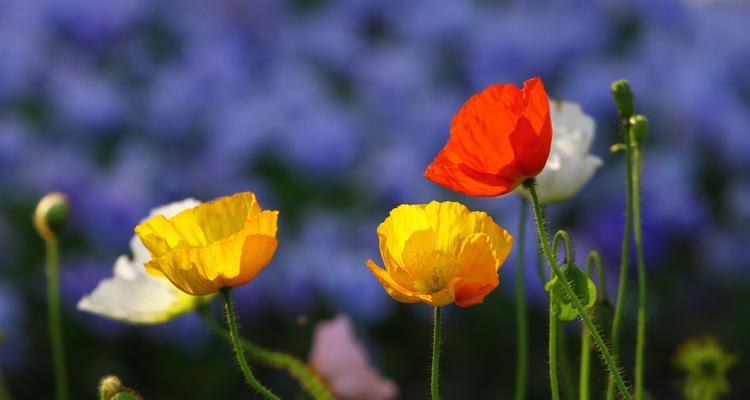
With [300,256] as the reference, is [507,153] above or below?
below

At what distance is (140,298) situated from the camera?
2.13 ft

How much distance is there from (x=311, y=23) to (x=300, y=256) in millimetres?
1065

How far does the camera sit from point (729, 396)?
197cm

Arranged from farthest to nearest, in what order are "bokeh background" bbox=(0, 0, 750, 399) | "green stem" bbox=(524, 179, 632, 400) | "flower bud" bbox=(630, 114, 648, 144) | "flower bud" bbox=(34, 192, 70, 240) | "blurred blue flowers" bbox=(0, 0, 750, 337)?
"blurred blue flowers" bbox=(0, 0, 750, 337)
"bokeh background" bbox=(0, 0, 750, 399)
"flower bud" bbox=(34, 192, 70, 240)
"flower bud" bbox=(630, 114, 648, 144)
"green stem" bbox=(524, 179, 632, 400)

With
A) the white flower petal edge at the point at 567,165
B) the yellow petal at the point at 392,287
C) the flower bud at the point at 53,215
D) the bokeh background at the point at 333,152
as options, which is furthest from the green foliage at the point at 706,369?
the bokeh background at the point at 333,152

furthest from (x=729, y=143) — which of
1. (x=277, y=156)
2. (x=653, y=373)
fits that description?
(x=277, y=156)

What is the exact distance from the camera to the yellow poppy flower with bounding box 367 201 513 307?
1.52ft

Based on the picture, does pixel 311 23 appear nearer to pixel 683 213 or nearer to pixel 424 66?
pixel 424 66

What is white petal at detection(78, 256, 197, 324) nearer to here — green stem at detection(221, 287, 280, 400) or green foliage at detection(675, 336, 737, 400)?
green stem at detection(221, 287, 280, 400)

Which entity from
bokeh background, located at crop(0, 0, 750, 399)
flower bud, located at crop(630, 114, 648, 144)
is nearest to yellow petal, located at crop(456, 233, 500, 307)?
flower bud, located at crop(630, 114, 648, 144)

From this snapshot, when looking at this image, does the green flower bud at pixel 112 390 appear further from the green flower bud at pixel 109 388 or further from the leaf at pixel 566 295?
the leaf at pixel 566 295

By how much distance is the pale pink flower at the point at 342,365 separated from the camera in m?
0.69

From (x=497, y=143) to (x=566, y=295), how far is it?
7 cm

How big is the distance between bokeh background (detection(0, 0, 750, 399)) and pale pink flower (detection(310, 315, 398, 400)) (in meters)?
1.14
